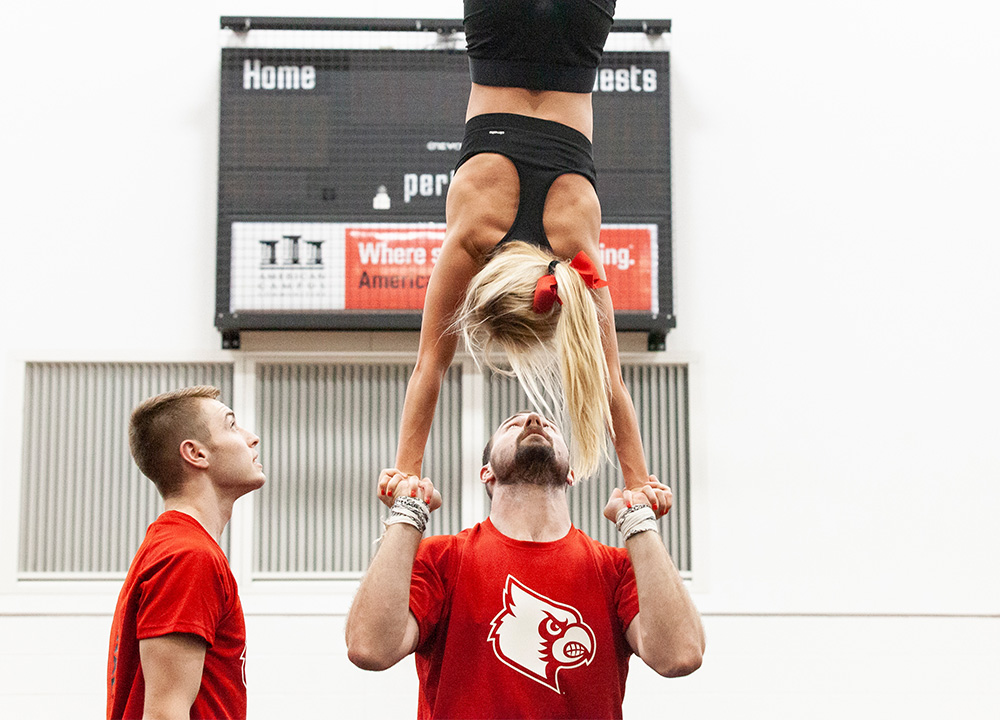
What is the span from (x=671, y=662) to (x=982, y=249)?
451 centimetres

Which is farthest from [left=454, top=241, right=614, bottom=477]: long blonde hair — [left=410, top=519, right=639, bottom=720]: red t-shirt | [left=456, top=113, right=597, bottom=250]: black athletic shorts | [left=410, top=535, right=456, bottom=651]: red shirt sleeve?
[left=410, top=535, right=456, bottom=651]: red shirt sleeve

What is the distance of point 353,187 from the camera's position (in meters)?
4.86

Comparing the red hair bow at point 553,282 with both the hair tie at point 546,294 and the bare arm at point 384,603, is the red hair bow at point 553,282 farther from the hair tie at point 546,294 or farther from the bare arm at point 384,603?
the bare arm at point 384,603

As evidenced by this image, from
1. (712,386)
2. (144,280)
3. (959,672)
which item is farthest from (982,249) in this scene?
(144,280)

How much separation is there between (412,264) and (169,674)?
134 inches

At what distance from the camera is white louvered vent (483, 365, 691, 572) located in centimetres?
535

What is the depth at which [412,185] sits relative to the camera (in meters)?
4.87

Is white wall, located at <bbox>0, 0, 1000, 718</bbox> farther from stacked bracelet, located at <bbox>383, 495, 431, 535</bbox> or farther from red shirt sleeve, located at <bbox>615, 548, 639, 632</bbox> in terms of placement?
stacked bracelet, located at <bbox>383, 495, 431, 535</bbox>

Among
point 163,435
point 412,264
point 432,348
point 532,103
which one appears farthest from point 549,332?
point 412,264

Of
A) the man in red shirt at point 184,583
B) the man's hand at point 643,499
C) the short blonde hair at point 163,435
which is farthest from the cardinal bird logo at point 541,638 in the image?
the short blonde hair at point 163,435

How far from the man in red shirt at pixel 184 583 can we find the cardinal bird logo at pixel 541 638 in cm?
60

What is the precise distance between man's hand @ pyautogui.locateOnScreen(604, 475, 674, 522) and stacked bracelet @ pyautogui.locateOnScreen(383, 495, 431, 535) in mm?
413

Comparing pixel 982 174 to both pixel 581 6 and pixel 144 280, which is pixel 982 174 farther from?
pixel 144 280

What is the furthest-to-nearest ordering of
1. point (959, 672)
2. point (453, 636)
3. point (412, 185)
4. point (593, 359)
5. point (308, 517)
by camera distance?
point (308, 517), point (412, 185), point (959, 672), point (453, 636), point (593, 359)
